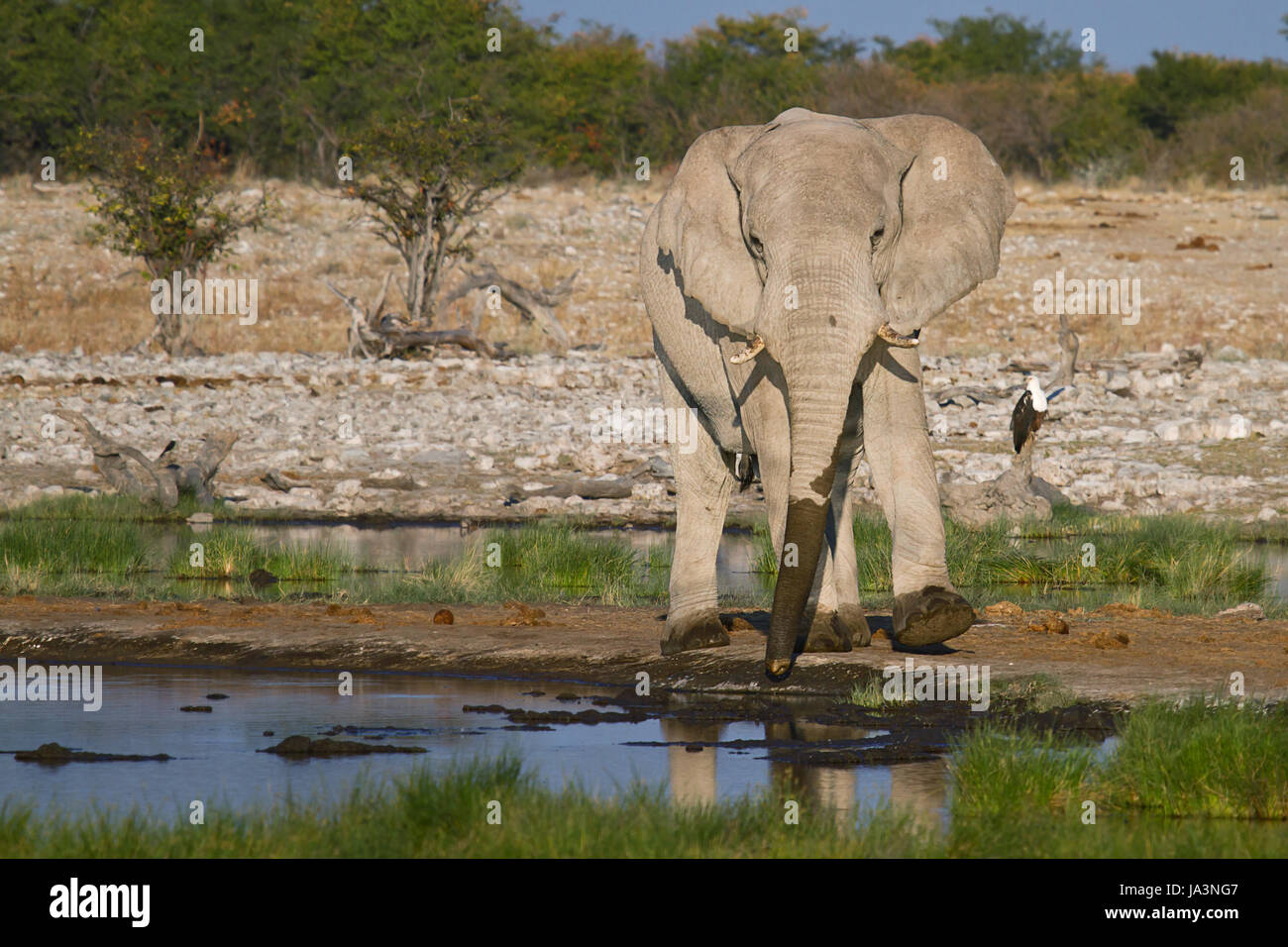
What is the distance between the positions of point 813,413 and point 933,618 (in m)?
1.09

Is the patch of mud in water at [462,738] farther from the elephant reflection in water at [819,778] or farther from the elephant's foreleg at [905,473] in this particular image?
the elephant's foreleg at [905,473]

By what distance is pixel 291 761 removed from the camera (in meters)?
6.90

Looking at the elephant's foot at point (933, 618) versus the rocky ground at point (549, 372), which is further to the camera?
the rocky ground at point (549, 372)

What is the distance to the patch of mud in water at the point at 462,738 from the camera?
6391 millimetres

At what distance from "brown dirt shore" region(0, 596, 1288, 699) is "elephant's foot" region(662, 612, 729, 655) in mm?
62

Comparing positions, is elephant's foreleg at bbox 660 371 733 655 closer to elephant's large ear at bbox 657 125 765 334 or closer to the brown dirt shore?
the brown dirt shore

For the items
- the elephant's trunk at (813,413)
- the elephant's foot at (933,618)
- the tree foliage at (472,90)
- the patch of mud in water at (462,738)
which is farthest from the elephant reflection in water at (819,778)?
the tree foliage at (472,90)

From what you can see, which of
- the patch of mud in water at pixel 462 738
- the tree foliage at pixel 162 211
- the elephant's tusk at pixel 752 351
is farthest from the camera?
the tree foliage at pixel 162 211

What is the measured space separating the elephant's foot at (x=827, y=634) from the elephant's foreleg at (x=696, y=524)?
0.51 meters

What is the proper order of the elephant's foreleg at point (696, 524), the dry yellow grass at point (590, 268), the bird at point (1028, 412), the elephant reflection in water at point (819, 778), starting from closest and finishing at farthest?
the elephant reflection in water at point (819, 778) → the elephant's foreleg at point (696, 524) → the bird at point (1028, 412) → the dry yellow grass at point (590, 268)

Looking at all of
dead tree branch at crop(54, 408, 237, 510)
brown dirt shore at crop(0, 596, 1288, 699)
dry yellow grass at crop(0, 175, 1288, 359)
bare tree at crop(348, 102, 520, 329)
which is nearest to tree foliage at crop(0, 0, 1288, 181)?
dry yellow grass at crop(0, 175, 1288, 359)

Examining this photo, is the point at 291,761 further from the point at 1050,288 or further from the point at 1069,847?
the point at 1050,288

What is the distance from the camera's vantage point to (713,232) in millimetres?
8305

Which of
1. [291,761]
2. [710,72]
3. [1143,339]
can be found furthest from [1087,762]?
[710,72]
